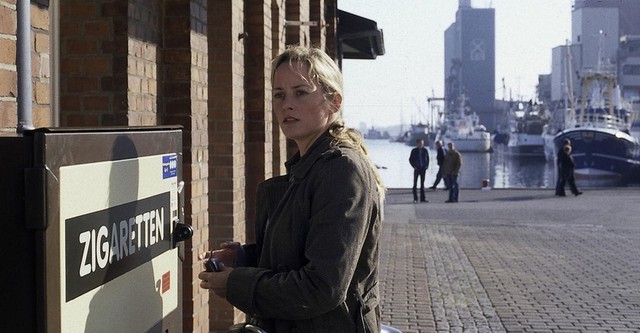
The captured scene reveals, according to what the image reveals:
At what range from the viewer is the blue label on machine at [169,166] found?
2.59 meters

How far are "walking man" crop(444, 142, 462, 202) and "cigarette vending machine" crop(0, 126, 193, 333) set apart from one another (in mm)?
23373

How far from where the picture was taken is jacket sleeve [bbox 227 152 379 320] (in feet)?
8.20

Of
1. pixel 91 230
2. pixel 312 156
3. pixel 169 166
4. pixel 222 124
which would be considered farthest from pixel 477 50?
pixel 91 230

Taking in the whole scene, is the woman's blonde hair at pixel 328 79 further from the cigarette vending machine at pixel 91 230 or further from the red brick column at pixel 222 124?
the red brick column at pixel 222 124

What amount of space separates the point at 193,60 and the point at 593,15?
5244 inches

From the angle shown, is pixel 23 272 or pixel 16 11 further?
pixel 16 11

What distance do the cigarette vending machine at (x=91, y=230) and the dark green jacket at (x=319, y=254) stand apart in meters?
0.25

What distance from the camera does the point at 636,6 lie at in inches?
5600

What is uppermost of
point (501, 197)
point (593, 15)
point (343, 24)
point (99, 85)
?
point (593, 15)

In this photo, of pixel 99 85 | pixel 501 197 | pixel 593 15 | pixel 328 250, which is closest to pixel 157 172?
pixel 328 250

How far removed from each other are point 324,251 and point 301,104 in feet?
1.55

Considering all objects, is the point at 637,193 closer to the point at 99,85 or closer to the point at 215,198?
the point at 215,198

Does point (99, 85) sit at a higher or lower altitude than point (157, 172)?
higher

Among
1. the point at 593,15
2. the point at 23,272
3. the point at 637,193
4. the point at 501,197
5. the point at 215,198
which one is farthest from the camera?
the point at 593,15
